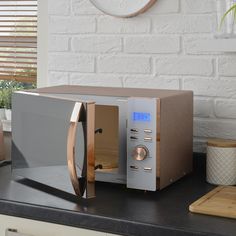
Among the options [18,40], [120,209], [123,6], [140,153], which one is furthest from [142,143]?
[18,40]

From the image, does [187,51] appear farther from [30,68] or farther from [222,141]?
[30,68]

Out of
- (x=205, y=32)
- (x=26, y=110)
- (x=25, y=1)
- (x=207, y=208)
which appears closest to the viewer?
(x=207, y=208)

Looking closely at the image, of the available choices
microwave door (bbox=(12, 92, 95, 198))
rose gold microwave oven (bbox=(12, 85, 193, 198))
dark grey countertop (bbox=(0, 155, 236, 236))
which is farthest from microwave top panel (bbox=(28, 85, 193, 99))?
dark grey countertop (bbox=(0, 155, 236, 236))

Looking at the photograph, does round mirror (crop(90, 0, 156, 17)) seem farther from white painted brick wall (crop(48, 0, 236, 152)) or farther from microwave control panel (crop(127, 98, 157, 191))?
microwave control panel (crop(127, 98, 157, 191))

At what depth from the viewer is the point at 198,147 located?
208 centimetres

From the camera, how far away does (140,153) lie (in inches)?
67.5

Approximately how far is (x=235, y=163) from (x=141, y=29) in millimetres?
577

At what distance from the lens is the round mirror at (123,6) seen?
2.08 m

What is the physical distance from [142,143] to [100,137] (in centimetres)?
25

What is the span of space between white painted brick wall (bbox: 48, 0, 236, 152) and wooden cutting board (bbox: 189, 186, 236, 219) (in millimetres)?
348

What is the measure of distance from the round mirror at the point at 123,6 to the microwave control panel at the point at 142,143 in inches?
19.4

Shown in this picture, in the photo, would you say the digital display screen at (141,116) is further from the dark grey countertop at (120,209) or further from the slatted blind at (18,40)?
the slatted blind at (18,40)

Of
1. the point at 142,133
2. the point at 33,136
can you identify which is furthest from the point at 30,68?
the point at 142,133

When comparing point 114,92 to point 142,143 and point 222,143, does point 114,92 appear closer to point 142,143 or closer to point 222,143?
point 142,143
